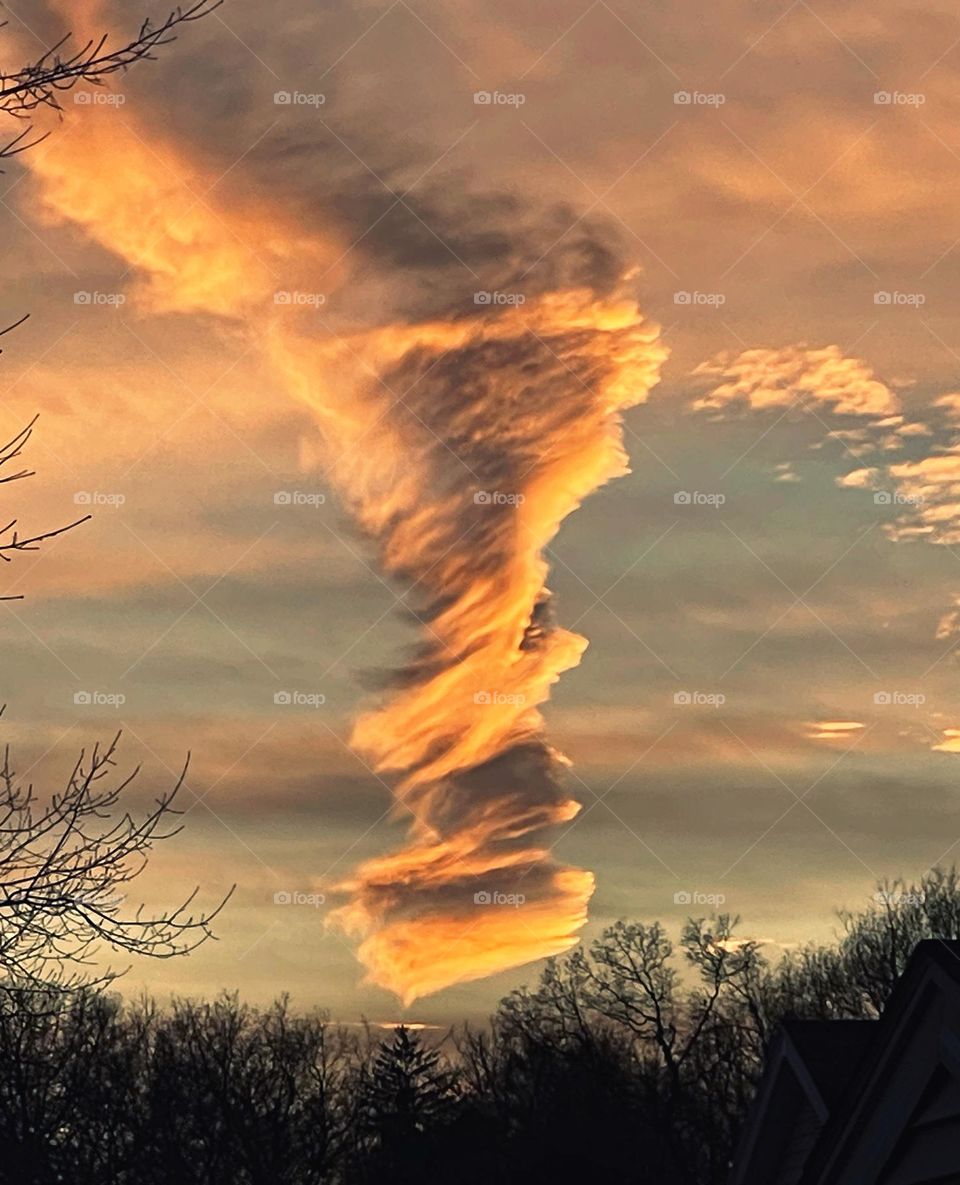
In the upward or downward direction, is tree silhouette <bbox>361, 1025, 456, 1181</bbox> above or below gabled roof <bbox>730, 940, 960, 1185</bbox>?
above

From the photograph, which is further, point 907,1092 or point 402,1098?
point 402,1098

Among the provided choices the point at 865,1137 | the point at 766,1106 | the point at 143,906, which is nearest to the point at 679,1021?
the point at 766,1106

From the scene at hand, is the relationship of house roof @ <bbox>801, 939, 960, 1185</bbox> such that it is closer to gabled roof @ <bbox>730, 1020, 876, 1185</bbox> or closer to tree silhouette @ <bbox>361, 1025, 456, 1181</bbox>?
gabled roof @ <bbox>730, 1020, 876, 1185</bbox>

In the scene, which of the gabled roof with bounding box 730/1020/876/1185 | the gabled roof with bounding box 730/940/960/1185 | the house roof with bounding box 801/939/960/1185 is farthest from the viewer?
the gabled roof with bounding box 730/1020/876/1185

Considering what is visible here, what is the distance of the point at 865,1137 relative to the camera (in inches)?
523

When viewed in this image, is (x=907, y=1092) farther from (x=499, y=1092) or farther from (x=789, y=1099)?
(x=499, y=1092)

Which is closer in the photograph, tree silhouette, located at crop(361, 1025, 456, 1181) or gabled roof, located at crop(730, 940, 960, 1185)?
gabled roof, located at crop(730, 940, 960, 1185)

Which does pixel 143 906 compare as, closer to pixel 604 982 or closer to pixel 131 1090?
pixel 604 982

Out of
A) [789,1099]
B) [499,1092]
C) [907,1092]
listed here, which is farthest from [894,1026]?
[499,1092]

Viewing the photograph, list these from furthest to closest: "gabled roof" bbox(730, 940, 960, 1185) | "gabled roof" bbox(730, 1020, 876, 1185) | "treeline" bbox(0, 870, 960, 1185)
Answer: "treeline" bbox(0, 870, 960, 1185) → "gabled roof" bbox(730, 1020, 876, 1185) → "gabled roof" bbox(730, 940, 960, 1185)

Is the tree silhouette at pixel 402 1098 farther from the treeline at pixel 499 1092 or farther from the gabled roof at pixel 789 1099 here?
the gabled roof at pixel 789 1099

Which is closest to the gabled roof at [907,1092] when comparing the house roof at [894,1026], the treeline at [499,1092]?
the house roof at [894,1026]

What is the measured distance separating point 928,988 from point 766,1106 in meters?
13.4

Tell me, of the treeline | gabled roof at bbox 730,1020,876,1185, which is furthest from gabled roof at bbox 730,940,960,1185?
the treeline
